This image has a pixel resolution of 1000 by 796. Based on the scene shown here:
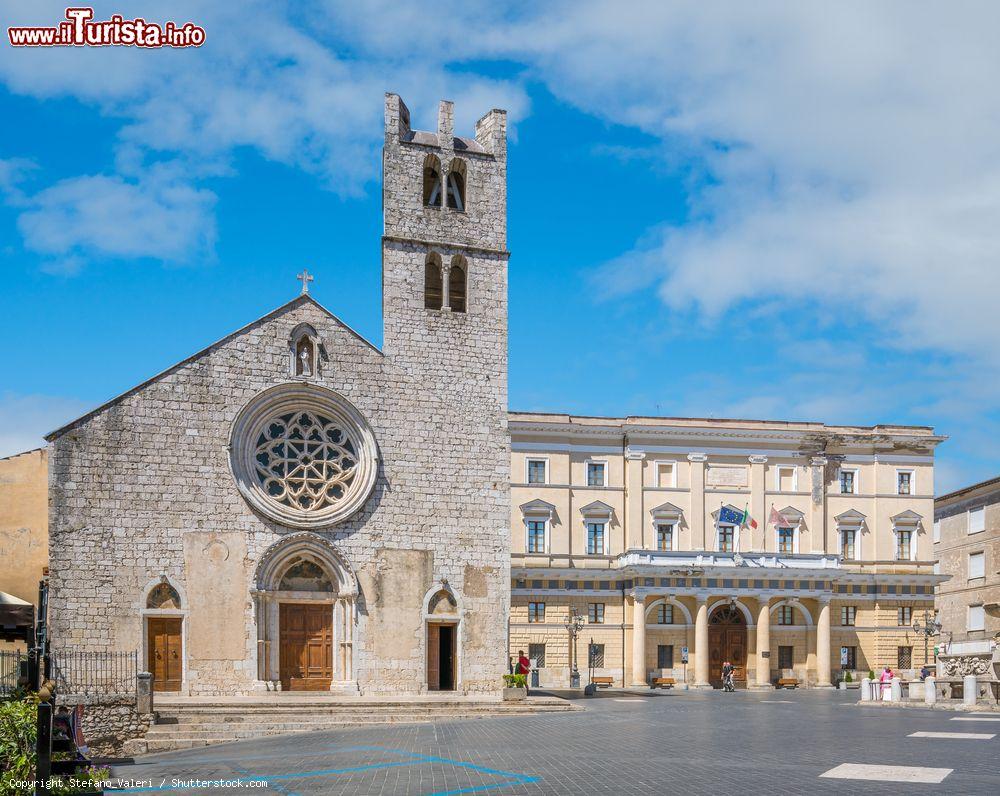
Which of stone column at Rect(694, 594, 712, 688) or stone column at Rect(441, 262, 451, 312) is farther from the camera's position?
stone column at Rect(694, 594, 712, 688)

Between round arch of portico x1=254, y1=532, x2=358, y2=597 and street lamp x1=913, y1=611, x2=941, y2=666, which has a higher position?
round arch of portico x1=254, y1=532, x2=358, y2=597

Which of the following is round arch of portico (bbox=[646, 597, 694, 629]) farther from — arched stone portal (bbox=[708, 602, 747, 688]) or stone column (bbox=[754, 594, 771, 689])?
stone column (bbox=[754, 594, 771, 689])

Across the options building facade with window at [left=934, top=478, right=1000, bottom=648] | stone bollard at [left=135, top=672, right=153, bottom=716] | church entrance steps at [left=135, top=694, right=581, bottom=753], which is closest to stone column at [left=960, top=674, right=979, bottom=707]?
church entrance steps at [left=135, top=694, right=581, bottom=753]

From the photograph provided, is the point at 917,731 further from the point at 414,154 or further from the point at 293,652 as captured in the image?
the point at 414,154

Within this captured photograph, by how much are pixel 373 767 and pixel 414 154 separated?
1876 cm

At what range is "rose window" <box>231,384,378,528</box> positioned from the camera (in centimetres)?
2859

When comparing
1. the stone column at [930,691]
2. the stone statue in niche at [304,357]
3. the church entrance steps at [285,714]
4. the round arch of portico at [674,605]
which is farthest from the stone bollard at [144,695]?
the round arch of portico at [674,605]

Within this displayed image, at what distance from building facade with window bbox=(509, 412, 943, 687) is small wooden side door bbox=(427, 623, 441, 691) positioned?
20407 millimetres

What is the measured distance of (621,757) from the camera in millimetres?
17516

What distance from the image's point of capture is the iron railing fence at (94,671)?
A: 2588 centimetres

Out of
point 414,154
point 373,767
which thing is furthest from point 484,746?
point 414,154

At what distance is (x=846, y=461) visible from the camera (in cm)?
5425

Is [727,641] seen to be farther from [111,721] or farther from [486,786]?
[486,786]

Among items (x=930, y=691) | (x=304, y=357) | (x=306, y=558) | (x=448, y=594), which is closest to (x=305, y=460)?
(x=306, y=558)
